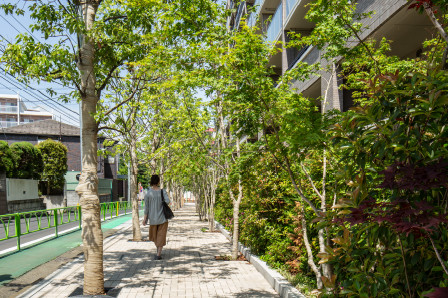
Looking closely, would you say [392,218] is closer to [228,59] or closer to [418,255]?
[418,255]

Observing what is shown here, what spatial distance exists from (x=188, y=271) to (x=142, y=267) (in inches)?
46.2

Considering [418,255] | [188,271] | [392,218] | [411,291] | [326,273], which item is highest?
[392,218]

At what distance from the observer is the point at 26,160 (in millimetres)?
32594

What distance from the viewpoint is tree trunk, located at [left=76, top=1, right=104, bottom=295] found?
597cm

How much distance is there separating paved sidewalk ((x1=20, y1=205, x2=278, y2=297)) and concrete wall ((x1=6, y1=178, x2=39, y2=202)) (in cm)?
2019

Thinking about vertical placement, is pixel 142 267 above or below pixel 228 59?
below

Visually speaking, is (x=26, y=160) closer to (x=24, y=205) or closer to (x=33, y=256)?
(x=24, y=205)

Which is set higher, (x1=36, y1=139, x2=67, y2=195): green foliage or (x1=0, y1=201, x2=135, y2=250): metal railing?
(x1=36, y1=139, x2=67, y2=195): green foliage

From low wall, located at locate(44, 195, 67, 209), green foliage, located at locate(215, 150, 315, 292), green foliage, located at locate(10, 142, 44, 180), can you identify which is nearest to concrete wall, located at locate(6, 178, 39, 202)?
green foliage, located at locate(10, 142, 44, 180)

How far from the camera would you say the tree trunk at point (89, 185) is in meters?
5.97

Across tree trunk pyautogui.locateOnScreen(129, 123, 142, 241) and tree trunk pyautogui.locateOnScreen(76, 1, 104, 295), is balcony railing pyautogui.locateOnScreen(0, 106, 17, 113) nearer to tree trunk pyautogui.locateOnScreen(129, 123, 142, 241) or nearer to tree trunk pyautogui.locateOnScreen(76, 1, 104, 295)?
tree trunk pyautogui.locateOnScreen(129, 123, 142, 241)

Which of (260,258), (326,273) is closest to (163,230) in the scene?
(260,258)

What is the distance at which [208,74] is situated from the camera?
6059 mm

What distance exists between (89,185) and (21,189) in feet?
91.7
